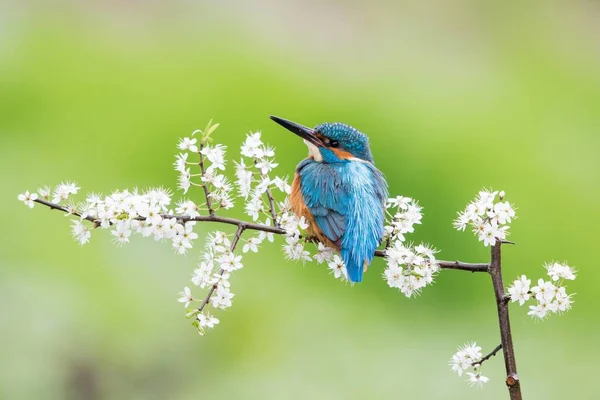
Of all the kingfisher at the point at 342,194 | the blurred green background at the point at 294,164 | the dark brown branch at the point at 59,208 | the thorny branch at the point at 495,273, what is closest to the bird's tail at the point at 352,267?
the kingfisher at the point at 342,194

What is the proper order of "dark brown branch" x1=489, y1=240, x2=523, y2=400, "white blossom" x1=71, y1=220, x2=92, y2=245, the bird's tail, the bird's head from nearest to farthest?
"dark brown branch" x1=489, y1=240, x2=523, y2=400, "white blossom" x1=71, y1=220, x2=92, y2=245, the bird's tail, the bird's head

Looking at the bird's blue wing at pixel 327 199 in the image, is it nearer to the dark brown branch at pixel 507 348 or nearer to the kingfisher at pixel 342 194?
the kingfisher at pixel 342 194

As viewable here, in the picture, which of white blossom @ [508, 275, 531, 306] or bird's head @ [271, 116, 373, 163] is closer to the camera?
white blossom @ [508, 275, 531, 306]

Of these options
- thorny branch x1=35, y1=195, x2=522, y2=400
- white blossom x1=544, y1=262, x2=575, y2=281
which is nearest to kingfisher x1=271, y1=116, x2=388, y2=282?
thorny branch x1=35, y1=195, x2=522, y2=400

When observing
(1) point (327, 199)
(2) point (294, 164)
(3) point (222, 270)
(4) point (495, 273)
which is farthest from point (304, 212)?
(2) point (294, 164)

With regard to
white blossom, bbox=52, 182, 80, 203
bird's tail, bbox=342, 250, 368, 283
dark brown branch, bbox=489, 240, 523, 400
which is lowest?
dark brown branch, bbox=489, 240, 523, 400

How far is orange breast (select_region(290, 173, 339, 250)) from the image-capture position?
48.0 inches

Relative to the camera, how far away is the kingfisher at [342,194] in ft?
3.74

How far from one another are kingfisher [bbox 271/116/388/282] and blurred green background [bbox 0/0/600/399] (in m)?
0.96

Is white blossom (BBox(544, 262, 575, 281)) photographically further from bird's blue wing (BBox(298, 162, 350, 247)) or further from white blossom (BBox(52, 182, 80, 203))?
white blossom (BBox(52, 182, 80, 203))

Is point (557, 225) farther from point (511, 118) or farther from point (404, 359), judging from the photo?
point (404, 359)

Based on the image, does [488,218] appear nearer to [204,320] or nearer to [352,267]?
[352,267]

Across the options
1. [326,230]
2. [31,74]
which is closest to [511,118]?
[31,74]

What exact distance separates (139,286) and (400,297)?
0.74 meters
